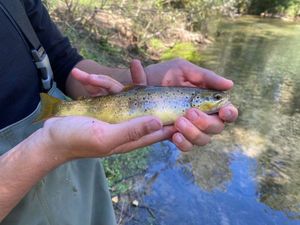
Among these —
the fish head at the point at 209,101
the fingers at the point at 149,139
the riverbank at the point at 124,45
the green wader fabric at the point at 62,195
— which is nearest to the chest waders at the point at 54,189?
the green wader fabric at the point at 62,195

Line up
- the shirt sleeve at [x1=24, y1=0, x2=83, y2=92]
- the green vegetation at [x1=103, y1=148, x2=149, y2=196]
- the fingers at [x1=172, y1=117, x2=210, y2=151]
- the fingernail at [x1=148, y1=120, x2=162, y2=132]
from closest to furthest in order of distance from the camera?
the fingernail at [x1=148, y1=120, x2=162, y2=132] → the fingers at [x1=172, y1=117, x2=210, y2=151] → the shirt sleeve at [x1=24, y1=0, x2=83, y2=92] → the green vegetation at [x1=103, y1=148, x2=149, y2=196]

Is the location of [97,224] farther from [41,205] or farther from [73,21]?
[73,21]

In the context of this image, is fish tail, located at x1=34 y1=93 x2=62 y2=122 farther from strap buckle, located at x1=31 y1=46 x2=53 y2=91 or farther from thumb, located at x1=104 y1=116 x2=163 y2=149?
thumb, located at x1=104 y1=116 x2=163 y2=149

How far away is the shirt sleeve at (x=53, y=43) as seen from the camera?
1.85m

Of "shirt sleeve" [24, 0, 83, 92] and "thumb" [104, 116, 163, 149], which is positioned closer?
"thumb" [104, 116, 163, 149]

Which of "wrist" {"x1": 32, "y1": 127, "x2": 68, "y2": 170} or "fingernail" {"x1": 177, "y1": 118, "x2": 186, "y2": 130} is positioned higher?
"wrist" {"x1": 32, "y1": 127, "x2": 68, "y2": 170}

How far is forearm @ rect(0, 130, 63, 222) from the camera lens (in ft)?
4.43

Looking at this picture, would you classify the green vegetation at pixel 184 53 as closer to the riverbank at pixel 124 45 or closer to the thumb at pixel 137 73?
the riverbank at pixel 124 45

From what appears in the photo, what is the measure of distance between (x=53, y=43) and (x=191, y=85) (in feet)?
2.29

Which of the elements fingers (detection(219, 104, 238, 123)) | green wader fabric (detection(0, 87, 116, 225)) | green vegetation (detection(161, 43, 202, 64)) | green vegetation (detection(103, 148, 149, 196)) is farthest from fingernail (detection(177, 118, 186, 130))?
green vegetation (detection(161, 43, 202, 64))

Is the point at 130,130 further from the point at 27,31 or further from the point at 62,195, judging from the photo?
the point at 27,31

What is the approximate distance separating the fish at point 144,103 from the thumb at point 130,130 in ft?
1.60

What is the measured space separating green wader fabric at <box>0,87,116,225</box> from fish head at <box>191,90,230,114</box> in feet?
1.83

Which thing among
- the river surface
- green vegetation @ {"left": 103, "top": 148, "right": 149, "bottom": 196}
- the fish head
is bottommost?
the river surface
